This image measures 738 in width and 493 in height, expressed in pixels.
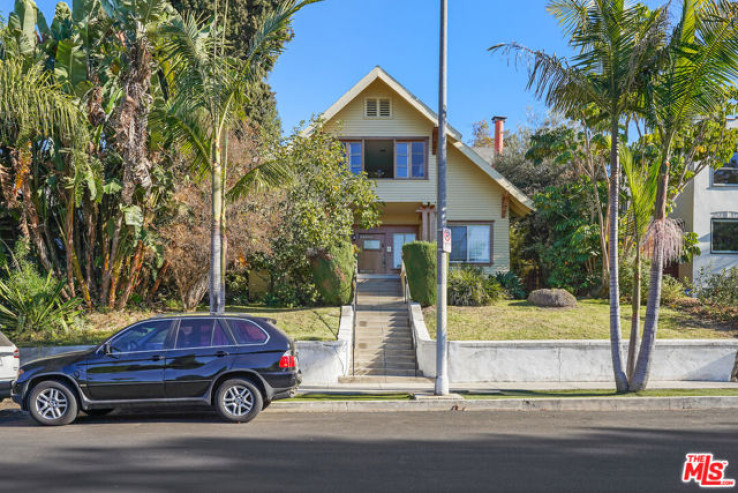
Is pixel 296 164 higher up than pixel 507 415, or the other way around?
pixel 296 164

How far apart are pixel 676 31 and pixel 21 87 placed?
13.1 metres

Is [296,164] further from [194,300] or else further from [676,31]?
[676,31]

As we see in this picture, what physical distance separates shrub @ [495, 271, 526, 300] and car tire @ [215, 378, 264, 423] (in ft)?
44.6

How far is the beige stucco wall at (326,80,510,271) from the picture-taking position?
2253cm

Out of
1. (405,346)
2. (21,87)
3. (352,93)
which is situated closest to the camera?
(21,87)

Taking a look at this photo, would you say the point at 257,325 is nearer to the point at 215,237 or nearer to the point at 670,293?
the point at 215,237

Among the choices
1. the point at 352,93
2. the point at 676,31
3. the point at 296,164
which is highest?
the point at 352,93

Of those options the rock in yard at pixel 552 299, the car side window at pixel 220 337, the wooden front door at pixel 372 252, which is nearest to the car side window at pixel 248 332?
the car side window at pixel 220 337

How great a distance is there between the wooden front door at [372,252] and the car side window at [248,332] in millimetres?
14978

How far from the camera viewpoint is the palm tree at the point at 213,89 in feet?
38.0

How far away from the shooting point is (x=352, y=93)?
70.7ft

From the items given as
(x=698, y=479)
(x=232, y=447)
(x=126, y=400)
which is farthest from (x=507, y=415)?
(x=126, y=400)

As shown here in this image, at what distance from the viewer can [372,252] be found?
24.6m

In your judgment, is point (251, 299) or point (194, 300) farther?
point (251, 299)
